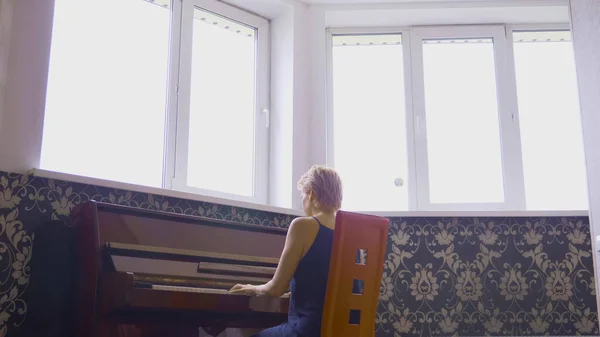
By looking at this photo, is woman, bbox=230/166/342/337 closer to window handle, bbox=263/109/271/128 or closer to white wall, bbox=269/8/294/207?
white wall, bbox=269/8/294/207

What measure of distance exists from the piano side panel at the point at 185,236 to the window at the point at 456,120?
90 cm

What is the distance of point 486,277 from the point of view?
3.49 m

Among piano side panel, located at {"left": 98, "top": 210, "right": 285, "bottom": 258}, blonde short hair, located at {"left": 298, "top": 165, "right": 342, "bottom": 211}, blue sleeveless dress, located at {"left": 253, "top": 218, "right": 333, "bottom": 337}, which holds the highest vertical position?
blonde short hair, located at {"left": 298, "top": 165, "right": 342, "bottom": 211}

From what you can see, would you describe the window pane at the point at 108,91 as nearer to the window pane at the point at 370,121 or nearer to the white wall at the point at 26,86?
the white wall at the point at 26,86

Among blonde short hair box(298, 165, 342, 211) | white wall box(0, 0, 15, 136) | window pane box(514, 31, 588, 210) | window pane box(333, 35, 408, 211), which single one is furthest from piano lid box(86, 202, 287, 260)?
window pane box(514, 31, 588, 210)

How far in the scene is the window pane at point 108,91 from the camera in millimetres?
2973

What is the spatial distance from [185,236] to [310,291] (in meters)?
0.68

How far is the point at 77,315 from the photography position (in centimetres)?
229

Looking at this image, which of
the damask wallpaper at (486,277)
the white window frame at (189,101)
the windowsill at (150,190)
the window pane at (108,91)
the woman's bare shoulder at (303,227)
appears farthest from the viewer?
the damask wallpaper at (486,277)

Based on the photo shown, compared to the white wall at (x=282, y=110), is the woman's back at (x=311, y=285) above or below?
below

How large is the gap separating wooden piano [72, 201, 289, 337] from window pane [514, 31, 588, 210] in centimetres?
168

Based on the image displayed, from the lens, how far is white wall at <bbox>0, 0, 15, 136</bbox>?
2.50 m

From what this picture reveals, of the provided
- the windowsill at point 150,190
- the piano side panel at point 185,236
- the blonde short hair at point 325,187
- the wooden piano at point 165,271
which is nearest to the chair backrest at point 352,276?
the blonde short hair at point 325,187

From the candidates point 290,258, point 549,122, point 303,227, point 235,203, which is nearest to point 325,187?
point 303,227
